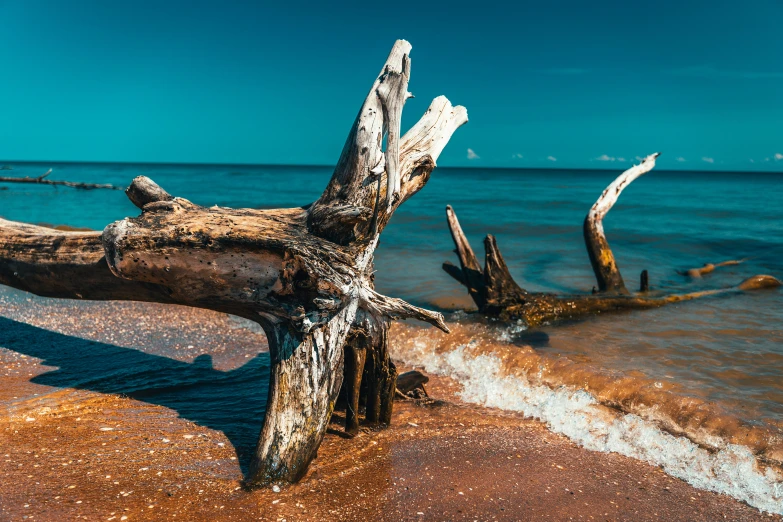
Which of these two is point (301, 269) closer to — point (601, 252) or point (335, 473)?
point (335, 473)

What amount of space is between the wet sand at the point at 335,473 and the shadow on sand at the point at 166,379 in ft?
0.32

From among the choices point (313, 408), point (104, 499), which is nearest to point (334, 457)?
point (313, 408)

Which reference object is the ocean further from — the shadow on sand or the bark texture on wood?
the bark texture on wood

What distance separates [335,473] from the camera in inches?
134

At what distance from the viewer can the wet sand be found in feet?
9.95

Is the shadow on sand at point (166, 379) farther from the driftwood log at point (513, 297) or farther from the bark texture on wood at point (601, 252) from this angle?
the bark texture on wood at point (601, 252)

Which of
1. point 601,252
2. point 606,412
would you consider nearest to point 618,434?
point 606,412

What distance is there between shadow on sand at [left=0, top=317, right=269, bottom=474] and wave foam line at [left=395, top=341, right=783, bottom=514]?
173 cm

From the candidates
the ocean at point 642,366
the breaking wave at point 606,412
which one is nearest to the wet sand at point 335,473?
the breaking wave at point 606,412

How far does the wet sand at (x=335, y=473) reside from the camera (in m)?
3.03

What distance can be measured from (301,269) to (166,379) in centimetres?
240

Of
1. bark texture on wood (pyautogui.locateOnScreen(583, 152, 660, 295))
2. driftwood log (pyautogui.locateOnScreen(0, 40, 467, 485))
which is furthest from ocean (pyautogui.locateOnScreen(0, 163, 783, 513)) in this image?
driftwood log (pyautogui.locateOnScreen(0, 40, 467, 485))

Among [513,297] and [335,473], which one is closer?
[335,473]

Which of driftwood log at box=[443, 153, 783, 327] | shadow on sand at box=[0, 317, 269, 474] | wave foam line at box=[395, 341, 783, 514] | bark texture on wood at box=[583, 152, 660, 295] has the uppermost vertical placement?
bark texture on wood at box=[583, 152, 660, 295]
